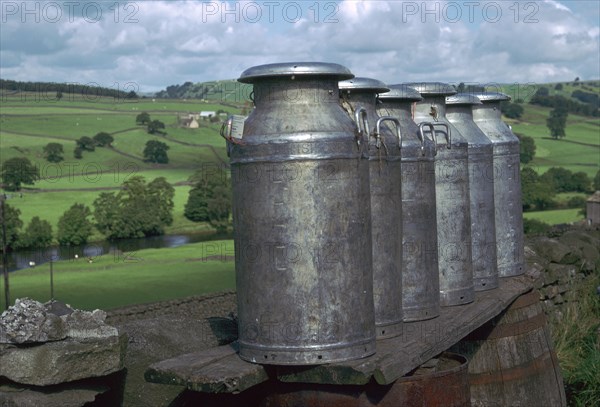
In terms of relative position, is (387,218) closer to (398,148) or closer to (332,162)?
(398,148)

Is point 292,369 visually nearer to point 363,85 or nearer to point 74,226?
point 363,85

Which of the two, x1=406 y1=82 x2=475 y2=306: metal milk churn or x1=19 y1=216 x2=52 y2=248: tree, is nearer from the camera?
x1=406 y1=82 x2=475 y2=306: metal milk churn

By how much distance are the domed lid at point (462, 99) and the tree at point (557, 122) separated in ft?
175

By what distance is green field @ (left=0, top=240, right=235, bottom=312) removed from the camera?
91.3 ft

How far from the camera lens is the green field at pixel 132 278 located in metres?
27.8

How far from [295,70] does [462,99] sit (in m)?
3.14

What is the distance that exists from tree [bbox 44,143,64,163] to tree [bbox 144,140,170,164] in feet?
16.3

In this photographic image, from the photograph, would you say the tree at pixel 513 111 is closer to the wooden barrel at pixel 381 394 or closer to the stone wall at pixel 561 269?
the stone wall at pixel 561 269

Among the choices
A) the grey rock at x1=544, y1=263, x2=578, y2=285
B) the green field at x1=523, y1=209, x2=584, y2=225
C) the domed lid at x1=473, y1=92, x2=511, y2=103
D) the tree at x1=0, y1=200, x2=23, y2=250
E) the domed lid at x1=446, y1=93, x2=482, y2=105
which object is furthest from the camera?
the green field at x1=523, y1=209, x2=584, y2=225

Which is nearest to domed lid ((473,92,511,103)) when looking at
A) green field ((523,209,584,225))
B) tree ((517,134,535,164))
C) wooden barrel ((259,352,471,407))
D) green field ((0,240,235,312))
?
wooden barrel ((259,352,471,407))

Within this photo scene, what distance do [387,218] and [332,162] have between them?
2.57 feet

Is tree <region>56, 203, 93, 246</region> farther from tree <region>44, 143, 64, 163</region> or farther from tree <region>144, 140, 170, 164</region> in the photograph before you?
tree <region>144, 140, 170, 164</region>

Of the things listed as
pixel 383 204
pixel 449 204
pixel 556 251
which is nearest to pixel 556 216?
pixel 556 251

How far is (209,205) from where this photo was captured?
150 feet
